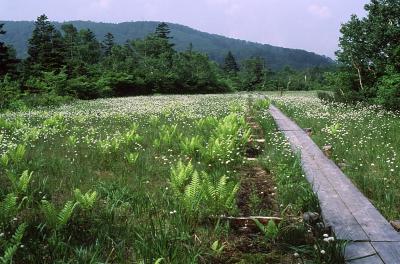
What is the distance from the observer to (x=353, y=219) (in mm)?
5852

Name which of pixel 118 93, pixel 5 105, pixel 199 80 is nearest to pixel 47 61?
pixel 118 93

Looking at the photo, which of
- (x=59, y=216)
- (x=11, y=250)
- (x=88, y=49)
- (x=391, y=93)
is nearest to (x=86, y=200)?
(x=59, y=216)

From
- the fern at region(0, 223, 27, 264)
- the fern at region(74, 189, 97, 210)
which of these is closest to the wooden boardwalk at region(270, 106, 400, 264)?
the fern at region(74, 189, 97, 210)

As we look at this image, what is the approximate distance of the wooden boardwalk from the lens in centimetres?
484

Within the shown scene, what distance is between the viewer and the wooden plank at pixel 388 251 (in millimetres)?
4672

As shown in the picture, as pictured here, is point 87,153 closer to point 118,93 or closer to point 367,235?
point 367,235

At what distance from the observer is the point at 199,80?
→ 6481 cm

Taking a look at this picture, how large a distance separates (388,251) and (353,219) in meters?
0.99

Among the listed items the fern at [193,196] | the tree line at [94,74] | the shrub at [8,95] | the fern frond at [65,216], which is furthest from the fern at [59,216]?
the shrub at [8,95]

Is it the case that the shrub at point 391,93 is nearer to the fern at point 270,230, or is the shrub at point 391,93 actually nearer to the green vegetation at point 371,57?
the green vegetation at point 371,57

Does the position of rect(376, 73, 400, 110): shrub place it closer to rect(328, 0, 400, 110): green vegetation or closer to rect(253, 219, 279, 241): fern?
rect(328, 0, 400, 110): green vegetation

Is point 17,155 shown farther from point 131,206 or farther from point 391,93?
point 391,93

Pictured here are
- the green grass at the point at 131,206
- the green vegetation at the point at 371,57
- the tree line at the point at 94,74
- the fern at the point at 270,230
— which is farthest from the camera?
the tree line at the point at 94,74

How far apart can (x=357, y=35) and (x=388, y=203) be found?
1939cm
